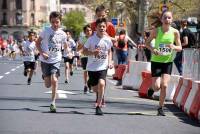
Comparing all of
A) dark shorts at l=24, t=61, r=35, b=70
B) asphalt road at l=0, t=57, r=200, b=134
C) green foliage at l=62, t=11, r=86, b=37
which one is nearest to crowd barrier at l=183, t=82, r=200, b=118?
asphalt road at l=0, t=57, r=200, b=134

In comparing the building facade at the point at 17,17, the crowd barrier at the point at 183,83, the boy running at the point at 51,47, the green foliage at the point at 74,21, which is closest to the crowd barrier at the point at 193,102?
the crowd barrier at the point at 183,83

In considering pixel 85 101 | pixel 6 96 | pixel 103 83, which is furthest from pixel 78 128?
pixel 6 96

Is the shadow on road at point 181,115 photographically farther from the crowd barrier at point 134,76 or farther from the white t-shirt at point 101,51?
the crowd barrier at point 134,76

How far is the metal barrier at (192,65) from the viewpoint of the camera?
593 inches

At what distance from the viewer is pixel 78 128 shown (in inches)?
412

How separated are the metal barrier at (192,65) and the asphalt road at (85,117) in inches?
33.7

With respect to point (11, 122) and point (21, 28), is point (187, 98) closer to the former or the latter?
point (11, 122)

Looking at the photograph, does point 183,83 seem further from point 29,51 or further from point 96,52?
point 29,51

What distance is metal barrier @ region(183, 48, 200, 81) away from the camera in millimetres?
15053

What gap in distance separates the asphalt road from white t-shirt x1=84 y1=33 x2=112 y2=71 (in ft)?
2.82

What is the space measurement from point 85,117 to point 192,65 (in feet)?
16.0

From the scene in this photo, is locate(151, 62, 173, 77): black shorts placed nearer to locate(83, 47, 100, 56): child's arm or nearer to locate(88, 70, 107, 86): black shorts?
locate(88, 70, 107, 86): black shorts

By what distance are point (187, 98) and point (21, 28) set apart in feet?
478

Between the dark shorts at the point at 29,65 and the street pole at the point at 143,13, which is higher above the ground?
the street pole at the point at 143,13
